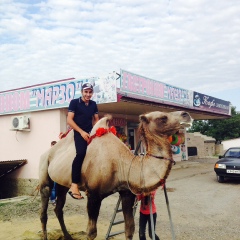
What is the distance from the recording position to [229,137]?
2092 inches

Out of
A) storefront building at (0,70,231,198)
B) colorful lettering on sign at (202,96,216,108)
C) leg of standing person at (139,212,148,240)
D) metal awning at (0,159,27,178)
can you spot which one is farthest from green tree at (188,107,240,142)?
leg of standing person at (139,212,148,240)

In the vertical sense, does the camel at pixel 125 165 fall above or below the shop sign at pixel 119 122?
below

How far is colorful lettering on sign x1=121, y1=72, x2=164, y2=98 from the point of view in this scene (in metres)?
12.8

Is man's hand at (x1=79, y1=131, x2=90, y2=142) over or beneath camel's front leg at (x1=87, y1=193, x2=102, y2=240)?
over

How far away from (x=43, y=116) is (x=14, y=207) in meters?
4.90

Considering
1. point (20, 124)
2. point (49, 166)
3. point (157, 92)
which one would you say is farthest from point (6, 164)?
point (49, 166)

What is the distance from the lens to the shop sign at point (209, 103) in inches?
764

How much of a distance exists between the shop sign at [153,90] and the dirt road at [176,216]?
4.33 m

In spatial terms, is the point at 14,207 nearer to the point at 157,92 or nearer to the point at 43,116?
the point at 43,116

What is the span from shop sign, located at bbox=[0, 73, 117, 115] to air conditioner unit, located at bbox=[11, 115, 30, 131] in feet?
1.36

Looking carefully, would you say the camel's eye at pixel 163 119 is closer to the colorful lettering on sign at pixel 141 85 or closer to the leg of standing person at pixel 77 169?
the leg of standing person at pixel 77 169

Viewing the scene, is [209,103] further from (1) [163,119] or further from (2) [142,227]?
(1) [163,119]

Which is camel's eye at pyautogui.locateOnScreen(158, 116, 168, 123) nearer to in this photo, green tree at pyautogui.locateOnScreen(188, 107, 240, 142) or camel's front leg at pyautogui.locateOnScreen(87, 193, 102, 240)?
camel's front leg at pyautogui.locateOnScreen(87, 193, 102, 240)

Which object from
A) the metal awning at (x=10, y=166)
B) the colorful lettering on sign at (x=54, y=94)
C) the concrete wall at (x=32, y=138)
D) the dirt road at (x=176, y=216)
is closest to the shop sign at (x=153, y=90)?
the colorful lettering on sign at (x=54, y=94)
